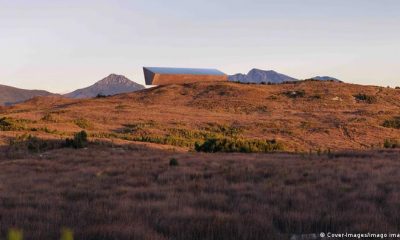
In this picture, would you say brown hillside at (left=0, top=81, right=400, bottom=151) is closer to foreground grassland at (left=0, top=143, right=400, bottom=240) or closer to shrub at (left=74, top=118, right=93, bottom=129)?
shrub at (left=74, top=118, right=93, bottom=129)

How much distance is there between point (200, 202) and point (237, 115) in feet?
160

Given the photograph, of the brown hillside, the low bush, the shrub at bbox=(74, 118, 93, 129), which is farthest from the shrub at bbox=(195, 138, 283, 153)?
the shrub at bbox=(74, 118, 93, 129)

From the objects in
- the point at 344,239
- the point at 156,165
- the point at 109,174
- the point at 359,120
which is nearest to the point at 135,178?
the point at 109,174

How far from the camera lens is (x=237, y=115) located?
58.2 meters

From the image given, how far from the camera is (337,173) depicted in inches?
556

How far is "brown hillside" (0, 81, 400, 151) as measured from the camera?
1618 inches

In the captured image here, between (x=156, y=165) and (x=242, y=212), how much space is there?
9338mm

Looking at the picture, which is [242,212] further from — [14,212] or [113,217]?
[14,212]

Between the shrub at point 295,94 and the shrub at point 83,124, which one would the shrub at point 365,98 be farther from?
the shrub at point 83,124

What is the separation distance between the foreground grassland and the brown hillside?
20422 mm

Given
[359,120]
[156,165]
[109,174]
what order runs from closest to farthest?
[109,174] < [156,165] < [359,120]

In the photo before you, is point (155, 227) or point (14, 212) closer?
point (155, 227)

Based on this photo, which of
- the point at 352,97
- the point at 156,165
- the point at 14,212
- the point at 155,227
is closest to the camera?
the point at 155,227

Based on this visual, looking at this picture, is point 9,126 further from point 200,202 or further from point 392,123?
point 392,123
